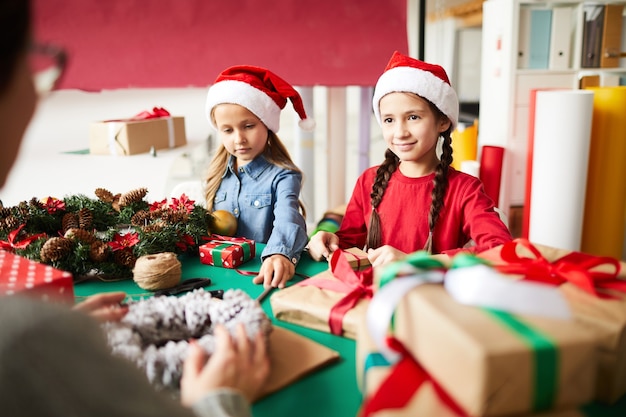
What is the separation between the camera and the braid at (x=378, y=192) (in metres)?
1.53

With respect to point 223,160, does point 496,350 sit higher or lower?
lower

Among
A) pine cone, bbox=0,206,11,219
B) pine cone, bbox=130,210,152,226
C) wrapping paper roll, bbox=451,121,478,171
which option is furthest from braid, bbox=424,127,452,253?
wrapping paper roll, bbox=451,121,478,171

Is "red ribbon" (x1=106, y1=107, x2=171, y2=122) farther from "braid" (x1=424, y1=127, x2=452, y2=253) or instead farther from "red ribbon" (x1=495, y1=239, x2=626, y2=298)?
"red ribbon" (x1=495, y1=239, x2=626, y2=298)

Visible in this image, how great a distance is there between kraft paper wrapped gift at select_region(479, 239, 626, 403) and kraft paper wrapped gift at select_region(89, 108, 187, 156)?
6.51 feet

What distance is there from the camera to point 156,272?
3.48 feet

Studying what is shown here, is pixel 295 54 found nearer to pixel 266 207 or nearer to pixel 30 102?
pixel 266 207

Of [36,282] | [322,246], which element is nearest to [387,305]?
[36,282]

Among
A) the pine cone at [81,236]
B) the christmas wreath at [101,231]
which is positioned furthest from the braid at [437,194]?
the pine cone at [81,236]

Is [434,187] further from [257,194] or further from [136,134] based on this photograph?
[136,134]

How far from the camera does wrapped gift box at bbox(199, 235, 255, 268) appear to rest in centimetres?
122

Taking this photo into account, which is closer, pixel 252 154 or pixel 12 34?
pixel 12 34

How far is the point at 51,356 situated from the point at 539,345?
1.49 ft

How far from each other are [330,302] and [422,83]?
28.9 inches

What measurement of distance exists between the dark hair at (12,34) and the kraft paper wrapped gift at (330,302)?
60cm
